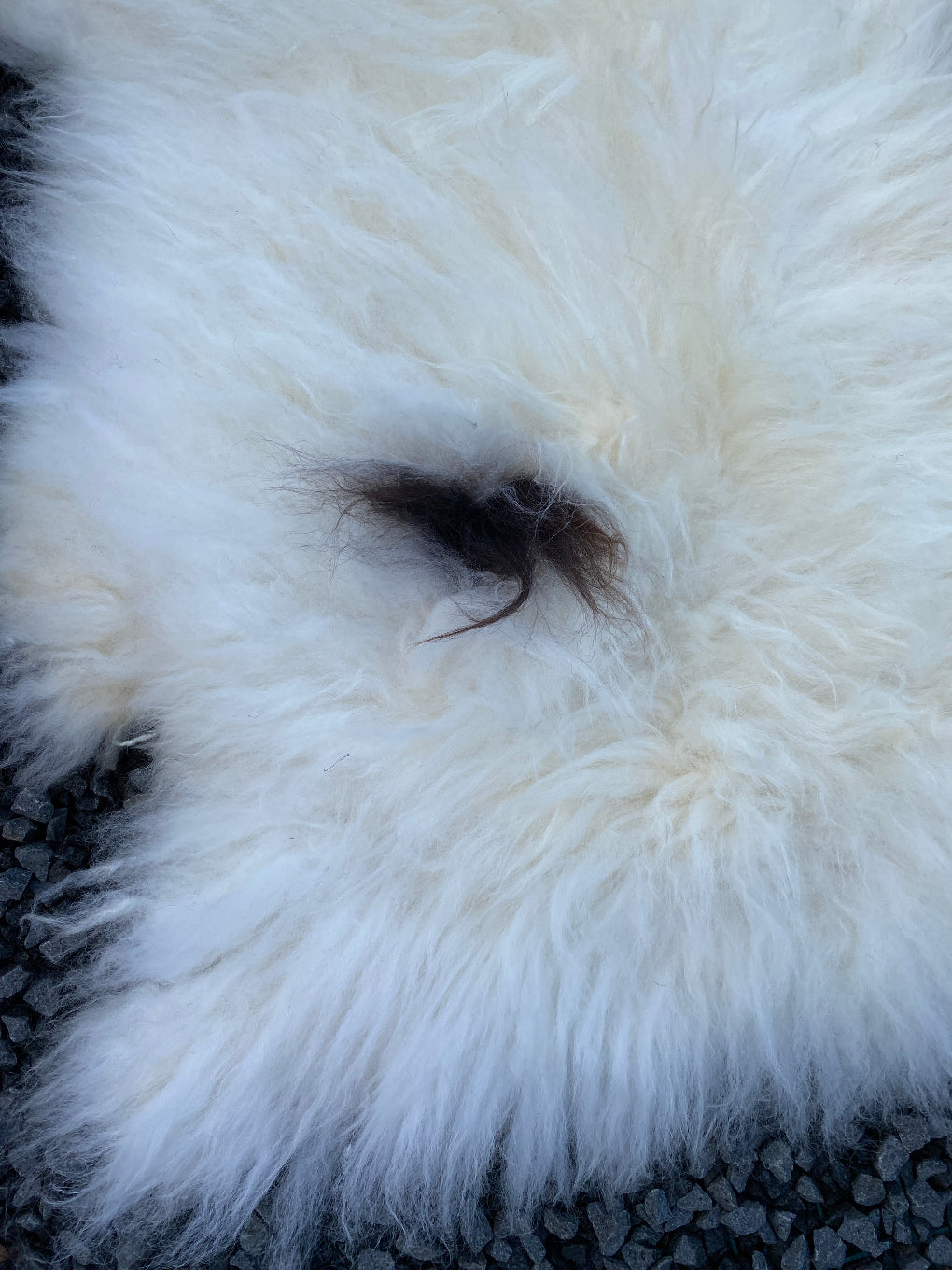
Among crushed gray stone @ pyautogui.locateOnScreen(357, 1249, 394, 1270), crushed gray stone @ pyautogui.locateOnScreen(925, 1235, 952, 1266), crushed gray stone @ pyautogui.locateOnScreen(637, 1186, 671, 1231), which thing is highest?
crushed gray stone @ pyautogui.locateOnScreen(357, 1249, 394, 1270)

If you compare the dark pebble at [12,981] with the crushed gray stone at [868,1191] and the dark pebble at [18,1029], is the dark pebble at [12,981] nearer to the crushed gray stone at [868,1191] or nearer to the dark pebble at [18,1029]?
the dark pebble at [18,1029]

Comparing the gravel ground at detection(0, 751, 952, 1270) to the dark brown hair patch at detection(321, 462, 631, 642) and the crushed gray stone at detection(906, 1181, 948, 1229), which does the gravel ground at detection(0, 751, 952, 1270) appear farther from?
the dark brown hair patch at detection(321, 462, 631, 642)

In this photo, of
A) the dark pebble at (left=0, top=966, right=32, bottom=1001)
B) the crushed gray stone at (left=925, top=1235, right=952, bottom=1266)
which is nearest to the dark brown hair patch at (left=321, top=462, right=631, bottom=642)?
the dark pebble at (left=0, top=966, right=32, bottom=1001)

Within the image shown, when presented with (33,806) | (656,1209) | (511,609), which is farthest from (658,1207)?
(33,806)

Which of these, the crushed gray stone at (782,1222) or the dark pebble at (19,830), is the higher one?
the dark pebble at (19,830)

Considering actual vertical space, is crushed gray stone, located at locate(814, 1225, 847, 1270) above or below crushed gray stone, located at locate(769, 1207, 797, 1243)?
below

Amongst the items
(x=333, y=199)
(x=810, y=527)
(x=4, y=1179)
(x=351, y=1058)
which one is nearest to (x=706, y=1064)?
(x=351, y=1058)

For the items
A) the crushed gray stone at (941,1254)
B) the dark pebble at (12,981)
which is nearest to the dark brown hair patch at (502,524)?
the dark pebble at (12,981)

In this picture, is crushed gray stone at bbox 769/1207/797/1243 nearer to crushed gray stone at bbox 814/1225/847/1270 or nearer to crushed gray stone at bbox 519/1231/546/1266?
crushed gray stone at bbox 814/1225/847/1270
